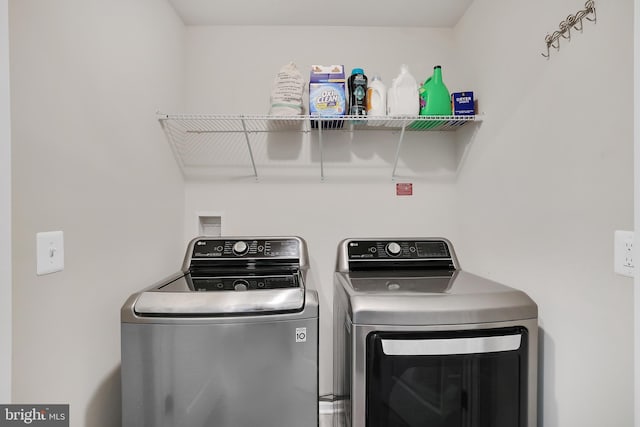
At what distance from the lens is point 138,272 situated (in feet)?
4.46

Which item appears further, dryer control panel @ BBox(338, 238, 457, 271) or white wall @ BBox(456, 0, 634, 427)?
dryer control panel @ BBox(338, 238, 457, 271)

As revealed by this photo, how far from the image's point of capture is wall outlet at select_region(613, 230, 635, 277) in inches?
32.7

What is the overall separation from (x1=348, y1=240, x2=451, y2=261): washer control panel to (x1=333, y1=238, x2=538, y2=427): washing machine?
509 mm

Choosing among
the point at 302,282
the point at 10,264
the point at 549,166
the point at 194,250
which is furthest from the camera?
the point at 194,250

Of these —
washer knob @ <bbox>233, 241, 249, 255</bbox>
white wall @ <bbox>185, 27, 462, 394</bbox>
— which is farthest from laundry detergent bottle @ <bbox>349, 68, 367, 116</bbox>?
washer knob @ <bbox>233, 241, 249, 255</bbox>

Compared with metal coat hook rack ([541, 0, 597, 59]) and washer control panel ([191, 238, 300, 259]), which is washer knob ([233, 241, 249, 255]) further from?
metal coat hook rack ([541, 0, 597, 59])

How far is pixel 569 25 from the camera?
1028 mm

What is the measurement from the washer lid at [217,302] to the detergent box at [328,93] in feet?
2.93

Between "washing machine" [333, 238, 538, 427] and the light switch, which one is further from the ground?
the light switch

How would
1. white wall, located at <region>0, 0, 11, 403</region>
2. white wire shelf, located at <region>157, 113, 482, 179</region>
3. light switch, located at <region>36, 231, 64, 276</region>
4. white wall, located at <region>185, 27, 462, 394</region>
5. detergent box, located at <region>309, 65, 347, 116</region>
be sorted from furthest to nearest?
1. white wall, located at <region>185, 27, 462, 394</region>
2. white wire shelf, located at <region>157, 113, 482, 179</region>
3. detergent box, located at <region>309, 65, 347, 116</region>
4. light switch, located at <region>36, 231, 64, 276</region>
5. white wall, located at <region>0, 0, 11, 403</region>

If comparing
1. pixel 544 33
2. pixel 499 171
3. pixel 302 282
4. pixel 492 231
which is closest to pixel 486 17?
pixel 544 33

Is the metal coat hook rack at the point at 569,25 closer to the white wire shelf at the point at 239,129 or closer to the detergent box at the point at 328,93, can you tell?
the white wire shelf at the point at 239,129

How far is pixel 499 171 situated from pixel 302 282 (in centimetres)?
100

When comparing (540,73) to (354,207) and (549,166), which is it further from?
(354,207)
